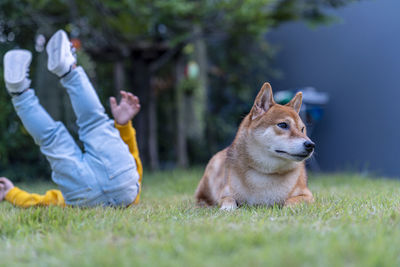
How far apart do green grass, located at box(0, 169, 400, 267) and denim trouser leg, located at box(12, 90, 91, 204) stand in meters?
0.47

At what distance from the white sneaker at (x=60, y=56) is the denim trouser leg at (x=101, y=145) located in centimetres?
6

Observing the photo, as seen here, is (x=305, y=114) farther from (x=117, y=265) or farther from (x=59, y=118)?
(x=117, y=265)

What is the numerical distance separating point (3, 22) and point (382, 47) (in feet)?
18.3

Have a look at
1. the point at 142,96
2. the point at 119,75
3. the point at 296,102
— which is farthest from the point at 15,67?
the point at 119,75

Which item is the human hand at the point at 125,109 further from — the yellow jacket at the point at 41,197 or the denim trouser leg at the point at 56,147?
the denim trouser leg at the point at 56,147

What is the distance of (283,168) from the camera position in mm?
2539

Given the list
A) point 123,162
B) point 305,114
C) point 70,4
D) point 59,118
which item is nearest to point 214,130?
point 305,114

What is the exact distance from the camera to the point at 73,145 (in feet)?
9.27

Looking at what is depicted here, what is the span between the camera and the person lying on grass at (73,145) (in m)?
2.67

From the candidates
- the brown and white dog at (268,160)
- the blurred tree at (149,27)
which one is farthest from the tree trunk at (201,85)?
the brown and white dog at (268,160)

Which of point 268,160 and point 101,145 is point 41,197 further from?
point 268,160

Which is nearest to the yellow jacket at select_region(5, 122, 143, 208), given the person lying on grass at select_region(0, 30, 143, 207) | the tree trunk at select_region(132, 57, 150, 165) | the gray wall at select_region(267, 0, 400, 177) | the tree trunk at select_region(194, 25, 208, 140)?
the person lying on grass at select_region(0, 30, 143, 207)

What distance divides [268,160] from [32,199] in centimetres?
162

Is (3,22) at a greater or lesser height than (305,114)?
greater
